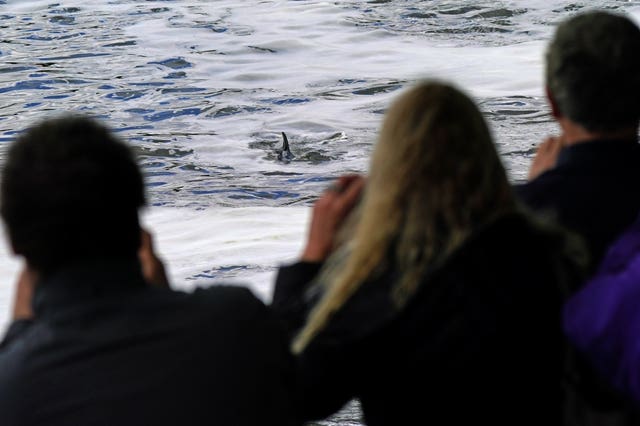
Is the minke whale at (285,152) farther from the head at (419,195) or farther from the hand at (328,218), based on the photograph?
the head at (419,195)

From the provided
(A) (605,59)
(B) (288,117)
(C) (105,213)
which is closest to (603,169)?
(A) (605,59)

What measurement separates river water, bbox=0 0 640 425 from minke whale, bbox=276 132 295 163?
0.11 metres

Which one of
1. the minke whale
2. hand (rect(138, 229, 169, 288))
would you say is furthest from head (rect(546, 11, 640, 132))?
the minke whale

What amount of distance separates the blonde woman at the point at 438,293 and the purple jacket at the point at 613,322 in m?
0.18

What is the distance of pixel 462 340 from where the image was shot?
2184 millimetres

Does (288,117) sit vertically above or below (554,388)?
below

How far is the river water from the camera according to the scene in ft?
26.2

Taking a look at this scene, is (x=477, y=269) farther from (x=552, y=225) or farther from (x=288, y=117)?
(x=288, y=117)

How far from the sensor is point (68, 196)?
1.96 meters

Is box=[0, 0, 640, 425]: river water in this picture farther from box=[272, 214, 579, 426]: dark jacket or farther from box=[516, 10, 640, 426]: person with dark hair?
box=[272, 214, 579, 426]: dark jacket

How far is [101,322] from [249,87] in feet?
34.1

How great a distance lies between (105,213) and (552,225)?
933 millimetres

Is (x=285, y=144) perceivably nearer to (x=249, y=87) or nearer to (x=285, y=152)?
(x=285, y=152)

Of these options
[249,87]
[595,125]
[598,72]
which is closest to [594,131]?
[595,125]
